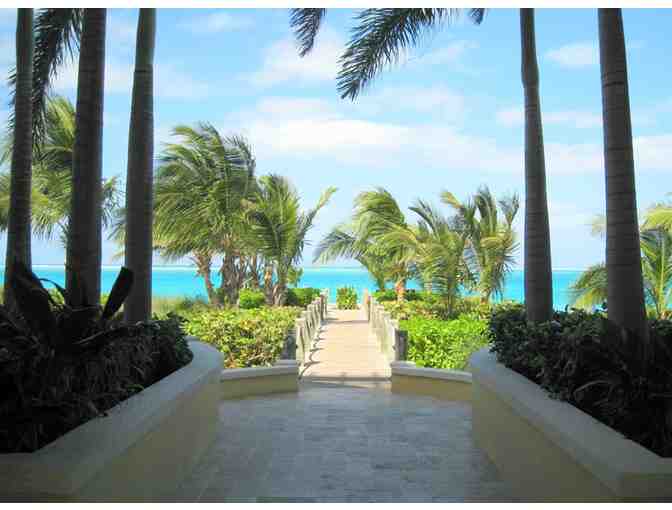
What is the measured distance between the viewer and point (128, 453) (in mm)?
3389

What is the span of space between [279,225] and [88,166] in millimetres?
12748

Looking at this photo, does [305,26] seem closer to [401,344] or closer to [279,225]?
[401,344]

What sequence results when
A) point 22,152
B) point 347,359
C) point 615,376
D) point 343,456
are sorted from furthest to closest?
1. point 347,359
2. point 22,152
3. point 343,456
4. point 615,376

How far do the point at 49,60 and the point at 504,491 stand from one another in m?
6.83

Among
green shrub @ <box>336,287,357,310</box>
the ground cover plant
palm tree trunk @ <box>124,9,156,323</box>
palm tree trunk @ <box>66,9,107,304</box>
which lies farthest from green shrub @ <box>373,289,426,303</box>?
the ground cover plant

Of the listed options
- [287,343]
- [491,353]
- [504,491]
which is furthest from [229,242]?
[504,491]

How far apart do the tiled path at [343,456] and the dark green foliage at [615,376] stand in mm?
974

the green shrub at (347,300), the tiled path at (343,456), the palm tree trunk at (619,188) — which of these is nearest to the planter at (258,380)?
the tiled path at (343,456)

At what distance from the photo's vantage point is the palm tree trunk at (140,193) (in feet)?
20.8

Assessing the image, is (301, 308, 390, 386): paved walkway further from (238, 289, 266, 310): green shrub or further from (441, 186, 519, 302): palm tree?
(441, 186, 519, 302): palm tree

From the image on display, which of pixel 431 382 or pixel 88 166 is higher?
pixel 88 166

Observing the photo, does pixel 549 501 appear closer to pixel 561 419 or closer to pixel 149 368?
pixel 561 419

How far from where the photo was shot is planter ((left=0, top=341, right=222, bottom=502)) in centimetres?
268

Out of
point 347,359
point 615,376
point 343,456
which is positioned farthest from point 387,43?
point 347,359
